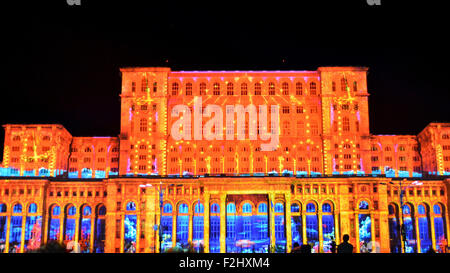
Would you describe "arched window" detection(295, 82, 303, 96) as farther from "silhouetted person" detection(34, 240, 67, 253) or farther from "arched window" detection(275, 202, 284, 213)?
"silhouetted person" detection(34, 240, 67, 253)

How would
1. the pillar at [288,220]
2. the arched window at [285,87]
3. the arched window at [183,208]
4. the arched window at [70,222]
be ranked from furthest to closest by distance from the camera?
the arched window at [285,87] → the arched window at [70,222] → the arched window at [183,208] → the pillar at [288,220]

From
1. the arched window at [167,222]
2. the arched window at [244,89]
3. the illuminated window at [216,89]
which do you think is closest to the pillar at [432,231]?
the arched window at [244,89]

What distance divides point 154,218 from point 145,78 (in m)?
31.9

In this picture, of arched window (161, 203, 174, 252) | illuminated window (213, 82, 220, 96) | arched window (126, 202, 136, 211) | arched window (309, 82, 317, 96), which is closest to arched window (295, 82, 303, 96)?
arched window (309, 82, 317, 96)

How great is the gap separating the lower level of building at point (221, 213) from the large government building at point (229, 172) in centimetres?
21

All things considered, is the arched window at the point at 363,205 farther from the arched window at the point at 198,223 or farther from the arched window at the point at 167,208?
the arched window at the point at 167,208

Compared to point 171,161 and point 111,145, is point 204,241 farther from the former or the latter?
point 111,145

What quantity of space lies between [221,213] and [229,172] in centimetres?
1551

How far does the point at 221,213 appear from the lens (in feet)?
303

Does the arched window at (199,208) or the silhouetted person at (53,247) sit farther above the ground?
the arched window at (199,208)

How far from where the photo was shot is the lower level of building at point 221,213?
308 ft

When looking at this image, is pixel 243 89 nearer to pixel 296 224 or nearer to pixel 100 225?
pixel 296 224

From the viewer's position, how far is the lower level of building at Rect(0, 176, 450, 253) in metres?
93.9
